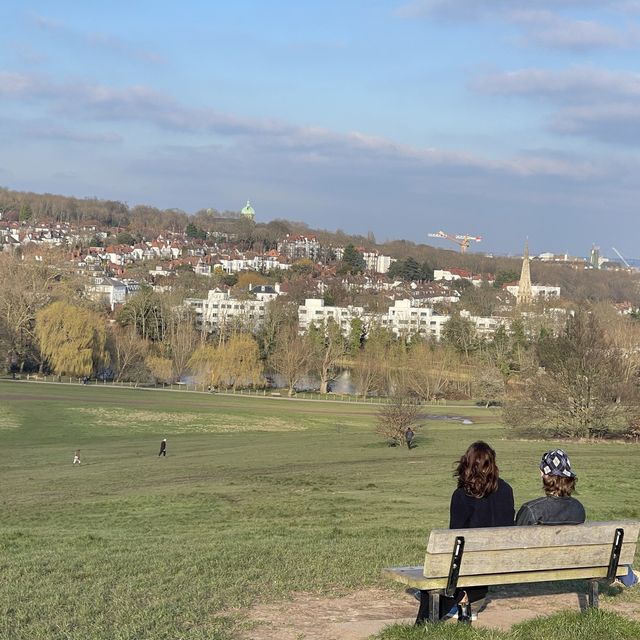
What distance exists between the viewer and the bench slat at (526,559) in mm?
7707

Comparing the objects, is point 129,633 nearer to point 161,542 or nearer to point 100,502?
point 161,542

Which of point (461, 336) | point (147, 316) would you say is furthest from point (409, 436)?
point (147, 316)

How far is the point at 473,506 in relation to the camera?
323 inches

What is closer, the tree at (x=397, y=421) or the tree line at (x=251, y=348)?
the tree at (x=397, y=421)

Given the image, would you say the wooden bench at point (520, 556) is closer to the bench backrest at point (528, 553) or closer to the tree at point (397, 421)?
the bench backrest at point (528, 553)

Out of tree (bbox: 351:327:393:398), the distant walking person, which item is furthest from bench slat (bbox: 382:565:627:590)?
tree (bbox: 351:327:393:398)

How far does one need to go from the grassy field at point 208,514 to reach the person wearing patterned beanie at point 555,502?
1.95 metres

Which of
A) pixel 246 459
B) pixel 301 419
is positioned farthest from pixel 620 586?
pixel 301 419

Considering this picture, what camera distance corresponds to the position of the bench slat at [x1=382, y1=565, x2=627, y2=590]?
7.78 meters

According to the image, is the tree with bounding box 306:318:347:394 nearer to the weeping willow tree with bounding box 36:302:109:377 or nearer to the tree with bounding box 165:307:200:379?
the tree with bounding box 165:307:200:379

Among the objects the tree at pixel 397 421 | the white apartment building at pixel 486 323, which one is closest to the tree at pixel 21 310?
the white apartment building at pixel 486 323

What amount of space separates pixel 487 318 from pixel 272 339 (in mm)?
43307

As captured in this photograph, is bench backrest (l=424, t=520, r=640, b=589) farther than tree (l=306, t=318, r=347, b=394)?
No

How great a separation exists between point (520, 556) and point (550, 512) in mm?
488
